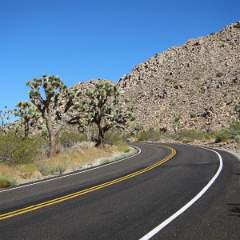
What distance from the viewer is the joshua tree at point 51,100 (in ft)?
116

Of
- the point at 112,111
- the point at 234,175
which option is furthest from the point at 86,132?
the point at 234,175

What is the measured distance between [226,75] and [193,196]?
289ft

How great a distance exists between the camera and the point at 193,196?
1344cm

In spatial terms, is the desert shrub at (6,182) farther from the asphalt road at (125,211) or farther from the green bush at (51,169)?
the green bush at (51,169)

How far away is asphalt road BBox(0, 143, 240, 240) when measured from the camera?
8.83 metres

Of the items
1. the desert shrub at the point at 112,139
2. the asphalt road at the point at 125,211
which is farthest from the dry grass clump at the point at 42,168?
the desert shrub at the point at 112,139

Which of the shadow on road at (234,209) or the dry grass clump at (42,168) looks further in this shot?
the dry grass clump at (42,168)

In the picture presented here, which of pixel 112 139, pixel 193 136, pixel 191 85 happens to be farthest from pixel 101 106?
pixel 191 85

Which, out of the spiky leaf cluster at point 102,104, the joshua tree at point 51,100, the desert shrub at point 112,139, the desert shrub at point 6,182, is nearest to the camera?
Result: the desert shrub at point 6,182

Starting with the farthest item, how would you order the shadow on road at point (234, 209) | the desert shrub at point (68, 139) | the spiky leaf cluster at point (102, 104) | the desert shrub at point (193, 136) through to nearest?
the desert shrub at point (193, 136) < the desert shrub at point (68, 139) < the spiky leaf cluster at point (102, 104) < the shadow on road at point (234, 209)

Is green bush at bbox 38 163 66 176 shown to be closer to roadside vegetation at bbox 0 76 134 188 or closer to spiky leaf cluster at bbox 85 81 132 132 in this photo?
roadside vegetation at bbox 0 76 134 188

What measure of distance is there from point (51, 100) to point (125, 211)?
2570 centimetres

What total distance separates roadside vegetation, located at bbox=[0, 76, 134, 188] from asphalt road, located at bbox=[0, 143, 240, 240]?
19.0ft

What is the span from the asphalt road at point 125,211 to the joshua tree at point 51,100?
17797 millimetres
